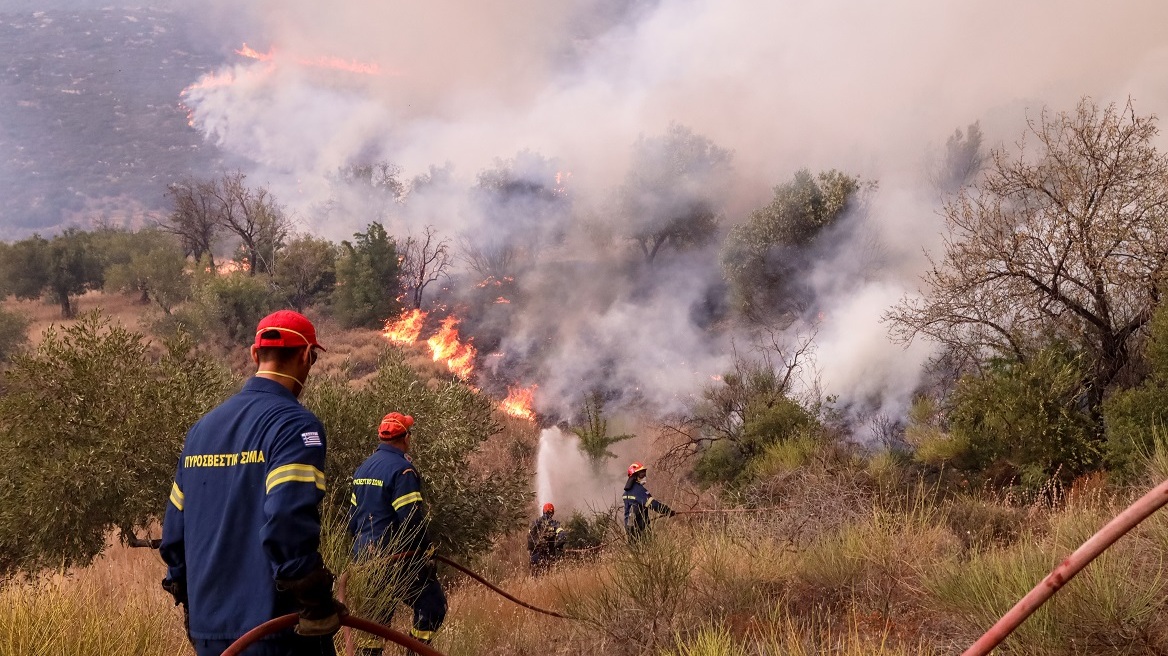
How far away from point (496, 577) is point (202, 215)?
3899cm

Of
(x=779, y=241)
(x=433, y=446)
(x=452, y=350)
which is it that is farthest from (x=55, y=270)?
(x=433, y=446)

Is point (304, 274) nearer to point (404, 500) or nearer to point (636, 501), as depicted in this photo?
point (636, 501)

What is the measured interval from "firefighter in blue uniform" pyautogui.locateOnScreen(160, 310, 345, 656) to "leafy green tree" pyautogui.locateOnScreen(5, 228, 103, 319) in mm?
37545

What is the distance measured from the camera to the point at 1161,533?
399cm

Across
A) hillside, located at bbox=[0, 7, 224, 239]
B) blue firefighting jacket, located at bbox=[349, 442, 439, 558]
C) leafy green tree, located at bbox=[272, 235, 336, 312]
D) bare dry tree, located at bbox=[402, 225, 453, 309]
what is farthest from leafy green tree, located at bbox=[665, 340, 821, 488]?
hillside, located at bbox=[0, 7, 224, 239]

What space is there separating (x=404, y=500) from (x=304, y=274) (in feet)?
112

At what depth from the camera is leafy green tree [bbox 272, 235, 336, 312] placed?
36.2 m

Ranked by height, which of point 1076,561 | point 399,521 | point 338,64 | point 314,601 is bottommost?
point 399,521

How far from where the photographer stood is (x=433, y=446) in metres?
8.60

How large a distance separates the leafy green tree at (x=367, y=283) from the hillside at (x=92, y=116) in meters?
76.5

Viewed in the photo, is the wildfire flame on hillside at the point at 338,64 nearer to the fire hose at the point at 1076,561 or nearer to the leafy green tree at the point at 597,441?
the leafy green tree at the point at 597,441

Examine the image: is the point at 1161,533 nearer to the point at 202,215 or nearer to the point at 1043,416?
the point at 1043,416

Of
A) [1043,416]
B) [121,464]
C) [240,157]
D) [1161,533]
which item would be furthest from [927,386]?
[240,157]

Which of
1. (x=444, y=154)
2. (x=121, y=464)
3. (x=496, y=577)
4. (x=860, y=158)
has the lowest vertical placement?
(x=496, y=577)
